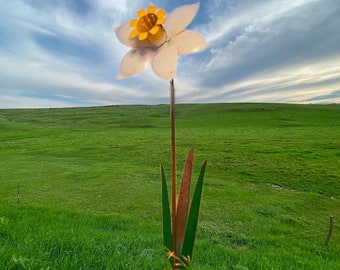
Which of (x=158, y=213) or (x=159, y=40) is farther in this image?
(x=158, y=213)

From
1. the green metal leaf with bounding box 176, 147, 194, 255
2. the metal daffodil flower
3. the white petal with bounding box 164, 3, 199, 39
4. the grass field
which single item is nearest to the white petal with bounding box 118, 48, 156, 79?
the metal daffodil flower

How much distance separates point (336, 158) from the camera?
747 inches

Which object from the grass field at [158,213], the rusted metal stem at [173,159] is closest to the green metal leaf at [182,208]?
the rusted metal stem at [173,159]

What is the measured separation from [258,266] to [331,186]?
11836mm

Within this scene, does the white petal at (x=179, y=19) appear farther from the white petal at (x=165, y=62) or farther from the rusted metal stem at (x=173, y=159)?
the rusted metal stem at (x=173, y=159)

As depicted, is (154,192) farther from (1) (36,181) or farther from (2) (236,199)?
(1) (36,181)

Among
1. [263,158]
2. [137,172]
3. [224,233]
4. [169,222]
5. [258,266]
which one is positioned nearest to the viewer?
[169,222]

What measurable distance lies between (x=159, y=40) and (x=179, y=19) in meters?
0.11

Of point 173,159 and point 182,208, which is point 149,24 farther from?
point 182,208

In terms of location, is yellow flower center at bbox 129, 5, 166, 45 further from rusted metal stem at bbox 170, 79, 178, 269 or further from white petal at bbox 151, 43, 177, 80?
rusted metal stem at bbox 170, 79, 178, 269

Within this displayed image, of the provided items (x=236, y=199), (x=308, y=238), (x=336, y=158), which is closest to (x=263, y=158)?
(x=336, y=158)

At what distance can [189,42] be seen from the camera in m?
1.05

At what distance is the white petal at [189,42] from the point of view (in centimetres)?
103

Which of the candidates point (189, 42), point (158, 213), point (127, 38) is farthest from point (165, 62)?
point (158, 213)
